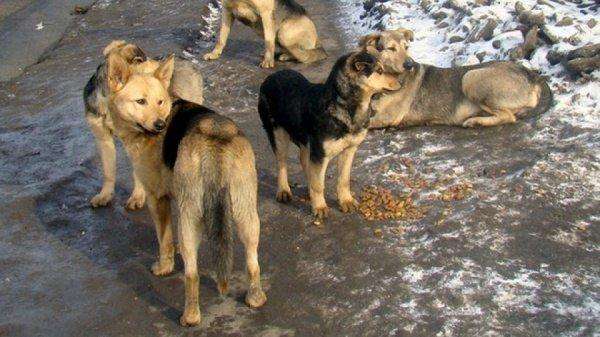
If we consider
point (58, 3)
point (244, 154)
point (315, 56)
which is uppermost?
point (244, 154)

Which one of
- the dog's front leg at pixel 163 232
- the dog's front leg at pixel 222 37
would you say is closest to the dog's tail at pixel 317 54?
the dog's front leg at pixel 222 37

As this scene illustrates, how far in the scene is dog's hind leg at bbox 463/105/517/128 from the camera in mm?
8281

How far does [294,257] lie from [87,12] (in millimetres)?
11665

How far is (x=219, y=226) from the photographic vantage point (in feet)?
15.2

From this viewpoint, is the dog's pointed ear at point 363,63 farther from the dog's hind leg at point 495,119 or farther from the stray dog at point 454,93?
the dog's hind leg at point 495,119

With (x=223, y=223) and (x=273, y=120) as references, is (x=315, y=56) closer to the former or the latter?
(x=273, y=120)

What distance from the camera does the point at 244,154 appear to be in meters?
4.89

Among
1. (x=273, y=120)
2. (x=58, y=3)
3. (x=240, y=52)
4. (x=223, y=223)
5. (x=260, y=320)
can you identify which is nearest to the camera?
(x=223, y=223)

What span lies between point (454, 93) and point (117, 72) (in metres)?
5.15

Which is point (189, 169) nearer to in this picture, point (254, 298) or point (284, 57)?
point (254, 298)

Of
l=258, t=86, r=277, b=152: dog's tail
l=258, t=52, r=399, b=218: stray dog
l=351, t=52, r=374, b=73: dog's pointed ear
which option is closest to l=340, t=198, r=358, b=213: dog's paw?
l=258, t=52, r=399, b=218: stray dog

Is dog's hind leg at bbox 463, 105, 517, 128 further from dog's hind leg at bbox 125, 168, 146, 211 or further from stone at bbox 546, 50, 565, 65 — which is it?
dog's hind leg at bbox 125, 168, 146, 211

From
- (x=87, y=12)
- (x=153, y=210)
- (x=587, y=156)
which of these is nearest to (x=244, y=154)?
(x=153, y=210)

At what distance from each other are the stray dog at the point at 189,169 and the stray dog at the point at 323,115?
52.6 inches
